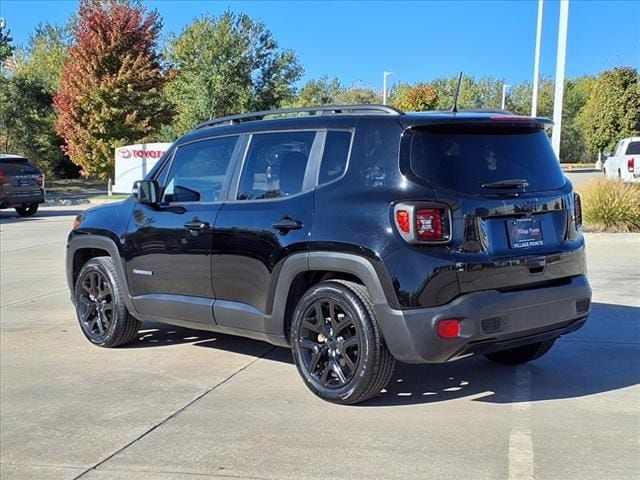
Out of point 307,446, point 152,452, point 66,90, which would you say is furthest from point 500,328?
point 66,90

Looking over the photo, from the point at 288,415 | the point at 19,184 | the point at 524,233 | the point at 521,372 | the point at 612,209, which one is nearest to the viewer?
the point at 524,233

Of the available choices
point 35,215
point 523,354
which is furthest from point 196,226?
point 35,215

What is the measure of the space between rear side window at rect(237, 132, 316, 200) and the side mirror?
0.96 metres

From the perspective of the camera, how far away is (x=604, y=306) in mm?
7645

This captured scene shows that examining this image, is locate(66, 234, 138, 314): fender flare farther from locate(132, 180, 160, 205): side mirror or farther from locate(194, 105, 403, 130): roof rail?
locate(194, 105, 403, 130): roof rail

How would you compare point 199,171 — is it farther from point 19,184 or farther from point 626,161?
point 626,161

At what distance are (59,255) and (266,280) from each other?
912cm

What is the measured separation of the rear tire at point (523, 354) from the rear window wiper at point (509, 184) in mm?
1438

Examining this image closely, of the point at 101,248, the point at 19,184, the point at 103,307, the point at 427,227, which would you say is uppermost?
the point at 427,227

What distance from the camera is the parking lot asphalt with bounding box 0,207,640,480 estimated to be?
389 centimetres

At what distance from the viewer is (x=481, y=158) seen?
4.60 meters

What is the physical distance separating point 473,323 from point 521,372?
148 centimetres

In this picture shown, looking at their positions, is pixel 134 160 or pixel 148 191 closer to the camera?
pixel 148 191

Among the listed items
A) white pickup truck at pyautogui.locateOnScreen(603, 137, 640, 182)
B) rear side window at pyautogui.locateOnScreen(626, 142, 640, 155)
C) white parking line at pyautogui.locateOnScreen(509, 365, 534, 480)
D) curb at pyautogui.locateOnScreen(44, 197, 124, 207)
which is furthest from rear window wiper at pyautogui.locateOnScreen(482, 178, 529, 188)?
curb at pyautogui.locateOnScreen(44, 197, 124, 207)
